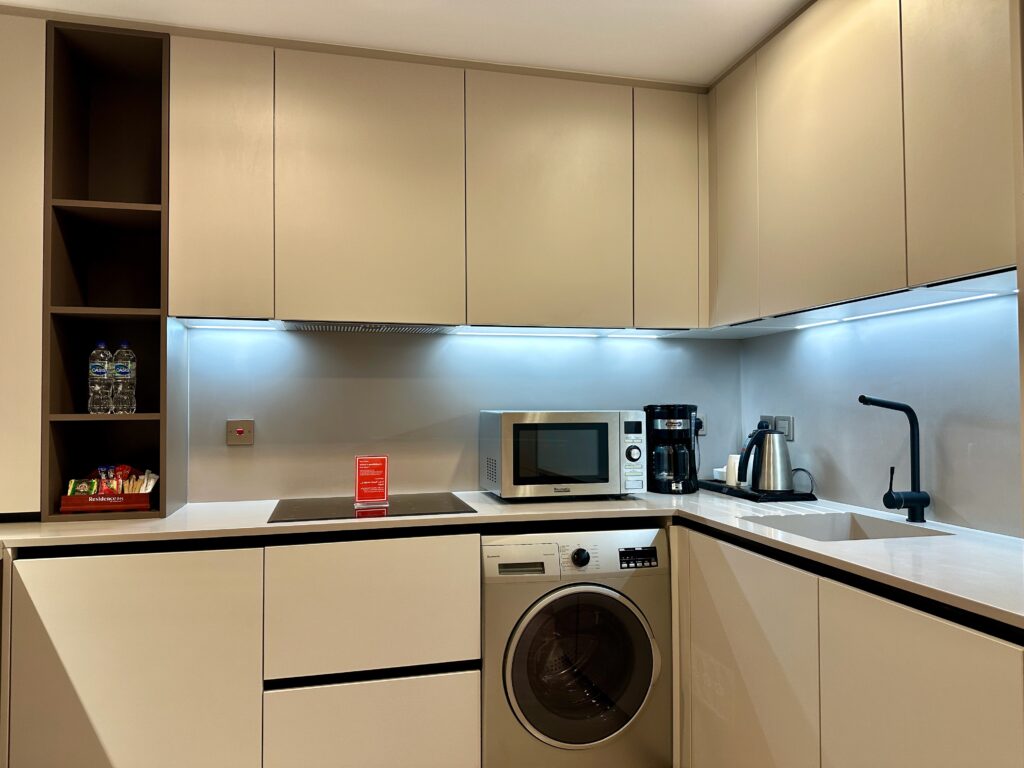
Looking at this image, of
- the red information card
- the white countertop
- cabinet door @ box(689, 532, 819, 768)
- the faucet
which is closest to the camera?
the white countertop

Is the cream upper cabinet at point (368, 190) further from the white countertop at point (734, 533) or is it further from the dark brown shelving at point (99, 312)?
the white countertop at point (734, 533)

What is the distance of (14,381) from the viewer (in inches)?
79.9

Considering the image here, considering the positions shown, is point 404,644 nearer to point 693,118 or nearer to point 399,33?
point 399,33

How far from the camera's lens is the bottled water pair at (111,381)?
2.22 m

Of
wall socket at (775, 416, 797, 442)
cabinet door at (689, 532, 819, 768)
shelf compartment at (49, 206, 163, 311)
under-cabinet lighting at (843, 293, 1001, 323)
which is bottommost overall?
cabinet door at (689, 532, 819, 768)

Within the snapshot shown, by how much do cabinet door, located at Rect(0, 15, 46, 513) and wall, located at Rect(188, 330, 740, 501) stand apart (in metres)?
0.50

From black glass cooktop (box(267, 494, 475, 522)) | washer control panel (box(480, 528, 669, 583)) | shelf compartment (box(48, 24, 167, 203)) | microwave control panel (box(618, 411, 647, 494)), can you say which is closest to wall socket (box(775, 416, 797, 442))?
microwave control panel (box(618, 411, 647, 494))

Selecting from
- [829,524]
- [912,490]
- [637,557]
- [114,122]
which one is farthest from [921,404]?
[114,122]

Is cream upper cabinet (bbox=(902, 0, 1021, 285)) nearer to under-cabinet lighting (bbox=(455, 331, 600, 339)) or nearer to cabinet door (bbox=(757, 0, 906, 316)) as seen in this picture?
cabinet door (bbox=(757, 0, 906, 316))

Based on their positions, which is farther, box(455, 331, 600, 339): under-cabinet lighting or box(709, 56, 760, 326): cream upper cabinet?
box(455, 331, 600, 339): under-cabinet lighting

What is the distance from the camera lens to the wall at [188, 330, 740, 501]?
98.0 inches

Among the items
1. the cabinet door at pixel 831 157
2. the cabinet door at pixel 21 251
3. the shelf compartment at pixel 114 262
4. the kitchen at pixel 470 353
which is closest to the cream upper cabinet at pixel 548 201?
the kitchen at pixel 470 353

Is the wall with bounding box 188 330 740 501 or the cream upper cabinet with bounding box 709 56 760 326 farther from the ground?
the cream upper cabinet with bounding box 709 56 760 326

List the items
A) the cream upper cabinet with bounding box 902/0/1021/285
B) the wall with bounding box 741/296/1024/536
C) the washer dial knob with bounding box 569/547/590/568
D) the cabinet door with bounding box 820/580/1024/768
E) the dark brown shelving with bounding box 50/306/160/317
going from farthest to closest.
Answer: the washer dial knob with bounding box 569/547/590/568 < the dark brown shelving with bounding box 50/306/160/317 < the wall with bounding box 741/296/1024/536 < the cream upper cabinet with bounding box 902/0/1021/285 < the cabinet door with bounding box 820/580/1024/768
